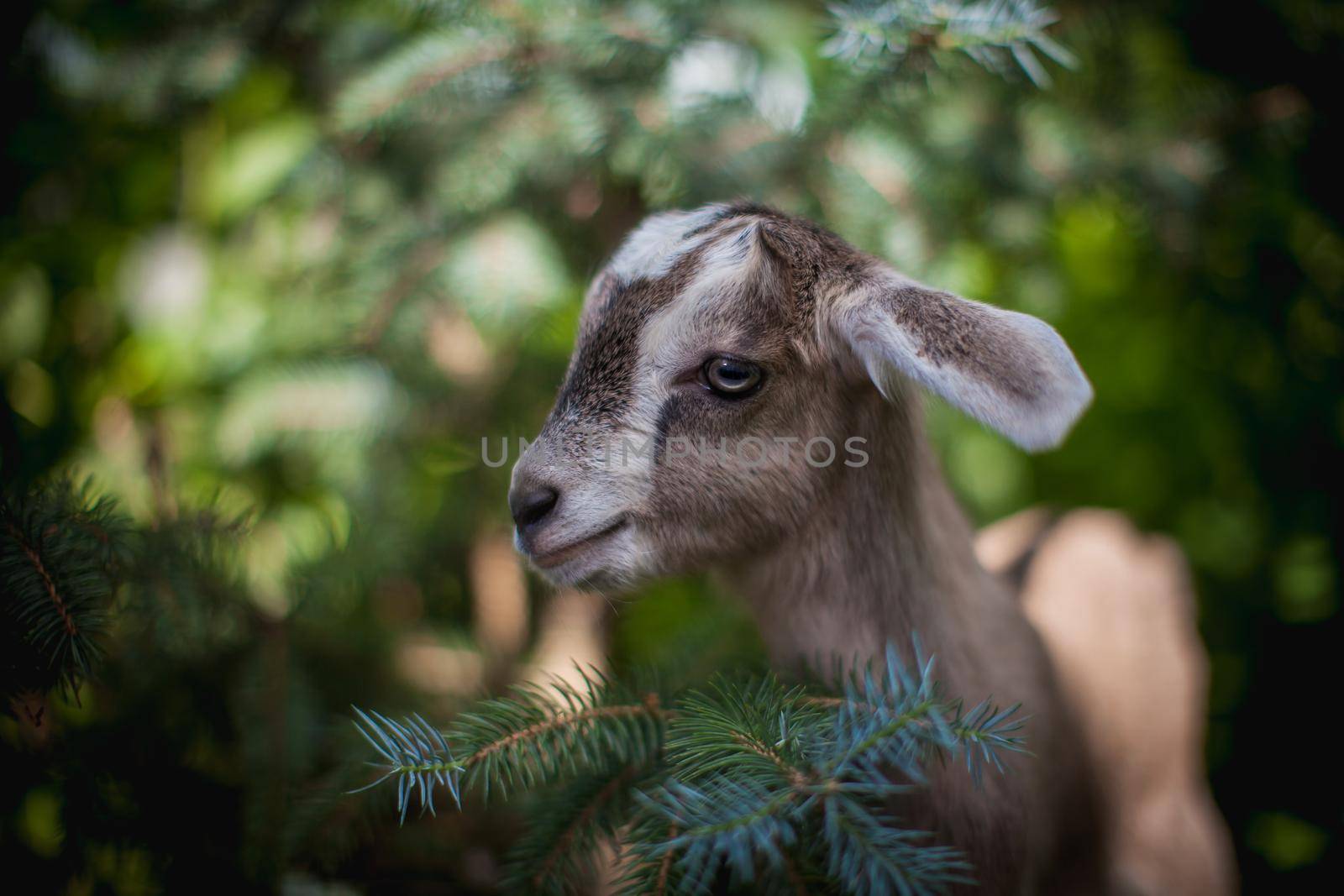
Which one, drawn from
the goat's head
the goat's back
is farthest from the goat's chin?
the goat's back

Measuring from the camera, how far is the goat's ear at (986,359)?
978mm

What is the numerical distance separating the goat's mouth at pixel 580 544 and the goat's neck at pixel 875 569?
0.25m

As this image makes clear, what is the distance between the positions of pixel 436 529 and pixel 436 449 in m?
0.22

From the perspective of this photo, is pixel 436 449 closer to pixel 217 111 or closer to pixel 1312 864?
pixel 217 111

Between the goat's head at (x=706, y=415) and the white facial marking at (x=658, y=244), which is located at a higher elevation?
the white facial marking at (x=658, y=244)

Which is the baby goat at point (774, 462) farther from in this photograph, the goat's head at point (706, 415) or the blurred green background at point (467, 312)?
the blurred green background at point (467, 312)

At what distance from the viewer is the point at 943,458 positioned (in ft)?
8.63

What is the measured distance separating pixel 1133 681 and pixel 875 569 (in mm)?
1183

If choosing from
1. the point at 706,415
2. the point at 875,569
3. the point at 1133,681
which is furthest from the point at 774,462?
the point at 1133,681

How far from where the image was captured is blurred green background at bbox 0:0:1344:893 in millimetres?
1541

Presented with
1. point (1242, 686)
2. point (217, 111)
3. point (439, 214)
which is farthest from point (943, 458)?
point (217, 111)

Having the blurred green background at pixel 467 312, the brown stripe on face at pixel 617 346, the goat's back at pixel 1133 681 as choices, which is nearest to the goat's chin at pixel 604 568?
the brown stripe on face at pixel 617 346

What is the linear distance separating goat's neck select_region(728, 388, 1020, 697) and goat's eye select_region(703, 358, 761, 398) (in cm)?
18

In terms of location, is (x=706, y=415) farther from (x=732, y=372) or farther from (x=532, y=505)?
(x=532, y=505)
